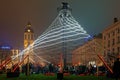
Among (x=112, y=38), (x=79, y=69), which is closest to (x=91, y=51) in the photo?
(x=112, y=38)

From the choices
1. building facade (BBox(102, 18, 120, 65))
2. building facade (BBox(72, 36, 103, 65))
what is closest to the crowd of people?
building facade (BBox(72, 36, 103, 65))

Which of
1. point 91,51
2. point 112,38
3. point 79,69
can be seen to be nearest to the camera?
point 79,69

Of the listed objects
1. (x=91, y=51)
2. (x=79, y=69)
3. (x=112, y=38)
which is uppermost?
(x=112, y=38)

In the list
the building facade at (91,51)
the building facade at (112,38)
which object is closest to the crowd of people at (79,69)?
the building facade at (91,51)

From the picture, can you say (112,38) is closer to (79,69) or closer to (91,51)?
(91,51)

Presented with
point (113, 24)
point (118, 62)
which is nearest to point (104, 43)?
point (113, 24)

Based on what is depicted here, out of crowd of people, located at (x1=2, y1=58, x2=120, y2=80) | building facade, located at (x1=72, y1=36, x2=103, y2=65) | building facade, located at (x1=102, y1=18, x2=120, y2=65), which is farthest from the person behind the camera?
building facade, located at (x1=102, y1=18, x2=120, y2=65)

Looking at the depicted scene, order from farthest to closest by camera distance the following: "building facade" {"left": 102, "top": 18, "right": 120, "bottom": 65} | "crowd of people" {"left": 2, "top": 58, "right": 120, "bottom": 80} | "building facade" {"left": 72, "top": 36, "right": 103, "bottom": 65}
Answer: "building facade" {"left": 102, "top": 18, "right": 120, "bottom": 65}
"building facade" {"left": 72, "top": 36, "right": 103, "bottom": 65}
"crowd of people" {"left": 2, "top": 58, "right": 120, "bottom": 80}

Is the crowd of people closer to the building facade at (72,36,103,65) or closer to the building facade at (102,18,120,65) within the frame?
the building facade at (72,36,103,65)

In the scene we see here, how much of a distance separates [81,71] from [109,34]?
72.0m

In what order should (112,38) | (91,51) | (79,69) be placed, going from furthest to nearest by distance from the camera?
(91,51) < (112,38) < (79,69)

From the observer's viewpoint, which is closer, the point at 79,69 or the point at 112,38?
the point at 79,69

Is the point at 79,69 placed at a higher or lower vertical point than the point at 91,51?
lower

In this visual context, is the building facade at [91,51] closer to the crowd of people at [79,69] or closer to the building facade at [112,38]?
the building facade at [112,38]
